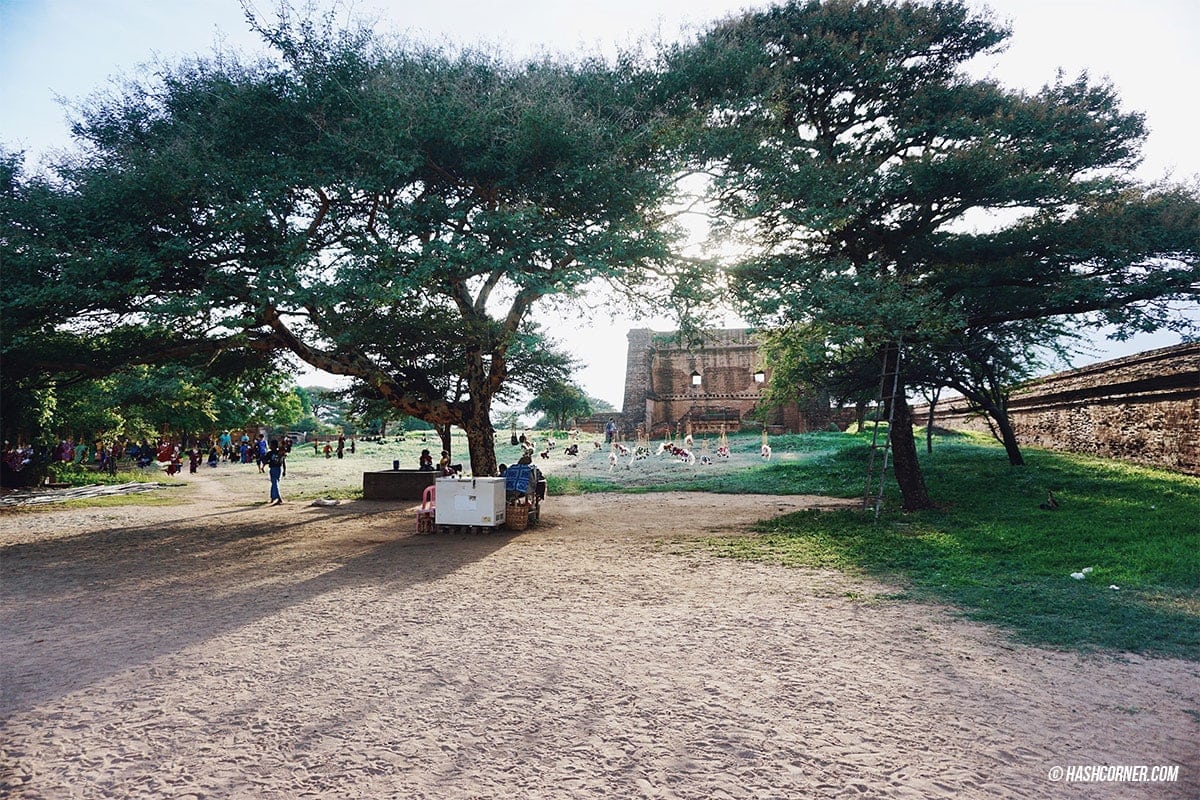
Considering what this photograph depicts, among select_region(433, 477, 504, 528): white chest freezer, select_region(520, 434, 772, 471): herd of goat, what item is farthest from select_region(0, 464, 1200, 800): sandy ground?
select_region(520, 434, 772, 471): herd of goat

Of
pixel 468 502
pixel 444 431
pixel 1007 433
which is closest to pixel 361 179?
pixel 468 502

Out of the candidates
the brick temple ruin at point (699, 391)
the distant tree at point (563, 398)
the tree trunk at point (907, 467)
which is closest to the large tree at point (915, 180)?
the tree trunk at point (907, 467)

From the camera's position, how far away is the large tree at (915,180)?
34.6 feet

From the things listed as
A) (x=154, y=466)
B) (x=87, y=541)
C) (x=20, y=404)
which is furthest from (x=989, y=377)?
(x=154, y=466)

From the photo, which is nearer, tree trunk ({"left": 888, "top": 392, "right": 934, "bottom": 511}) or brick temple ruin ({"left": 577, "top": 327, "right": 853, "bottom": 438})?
tree trunk ({"left": 888, "top": 392, "right": 934, "bottom": 511})

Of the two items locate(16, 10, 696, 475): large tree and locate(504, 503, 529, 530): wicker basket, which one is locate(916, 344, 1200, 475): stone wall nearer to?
locate(16, 10, 696, 475): large tree

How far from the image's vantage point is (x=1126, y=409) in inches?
670

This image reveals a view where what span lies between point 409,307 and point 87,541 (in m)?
7.35

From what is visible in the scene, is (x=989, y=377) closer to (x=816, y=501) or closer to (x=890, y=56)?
(x=816, y=501)

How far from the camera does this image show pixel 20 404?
60.8 feet

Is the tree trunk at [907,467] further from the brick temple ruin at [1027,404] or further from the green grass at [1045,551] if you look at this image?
the brick temple ruin at [1027,404]

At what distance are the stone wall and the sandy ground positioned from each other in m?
12.3

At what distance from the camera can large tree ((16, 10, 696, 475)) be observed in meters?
9.66

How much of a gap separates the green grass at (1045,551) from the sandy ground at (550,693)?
0.66 m
